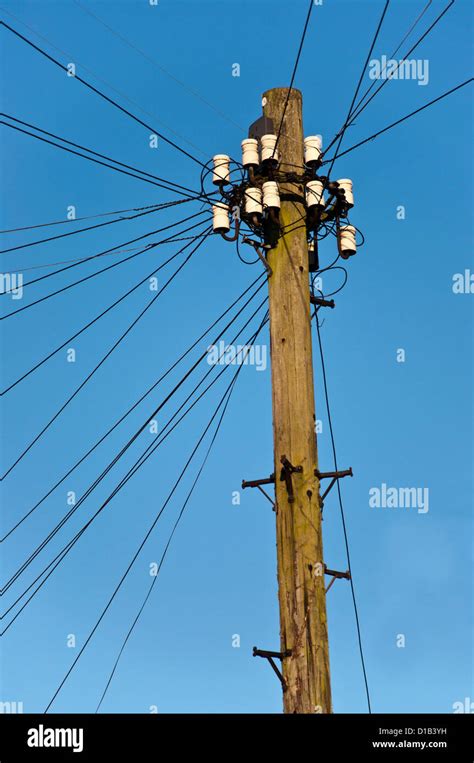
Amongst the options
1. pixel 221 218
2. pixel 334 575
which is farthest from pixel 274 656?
pixel 221 218

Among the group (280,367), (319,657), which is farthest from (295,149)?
(319,657)

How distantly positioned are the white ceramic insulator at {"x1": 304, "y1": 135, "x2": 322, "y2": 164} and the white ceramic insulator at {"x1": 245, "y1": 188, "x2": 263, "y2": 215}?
1.84ft

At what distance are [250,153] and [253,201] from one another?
42 centimetres

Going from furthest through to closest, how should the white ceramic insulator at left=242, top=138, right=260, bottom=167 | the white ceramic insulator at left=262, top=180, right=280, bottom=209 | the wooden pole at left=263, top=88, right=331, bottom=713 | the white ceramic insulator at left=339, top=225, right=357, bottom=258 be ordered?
the white ceramic insulator at left=339, top=225, right=357, bottom=258 < the white ceramic insulator at left=242, top=138, right=260, bottom=167 < the white ceramic insulator at left=262, top=180, right=280, bottom=209 < the wooden pole at left=263, top=88, right=331, bottom=713

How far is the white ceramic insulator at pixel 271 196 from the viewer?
356 inches

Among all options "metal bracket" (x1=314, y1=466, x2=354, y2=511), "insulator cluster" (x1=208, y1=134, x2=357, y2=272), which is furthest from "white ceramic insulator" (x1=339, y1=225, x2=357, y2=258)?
"metal bracket" (x1=314, y1=466, x2=354, y2=511)

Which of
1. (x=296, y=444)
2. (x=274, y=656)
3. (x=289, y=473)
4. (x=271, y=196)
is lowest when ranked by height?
(x=274, y=656)

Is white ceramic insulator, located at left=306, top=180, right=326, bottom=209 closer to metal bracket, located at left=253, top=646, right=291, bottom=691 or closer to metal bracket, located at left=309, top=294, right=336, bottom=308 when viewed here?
metal bracket, located at left=309, top=294, right=336, bottom=308

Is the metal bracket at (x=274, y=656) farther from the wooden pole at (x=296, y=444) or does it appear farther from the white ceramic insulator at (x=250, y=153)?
the white ceramic insulator at (x=250, y=153)

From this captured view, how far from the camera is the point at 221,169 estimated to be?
942 cm

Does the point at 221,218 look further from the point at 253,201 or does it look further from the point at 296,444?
the point at 296,444

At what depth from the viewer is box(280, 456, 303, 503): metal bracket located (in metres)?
8.08
